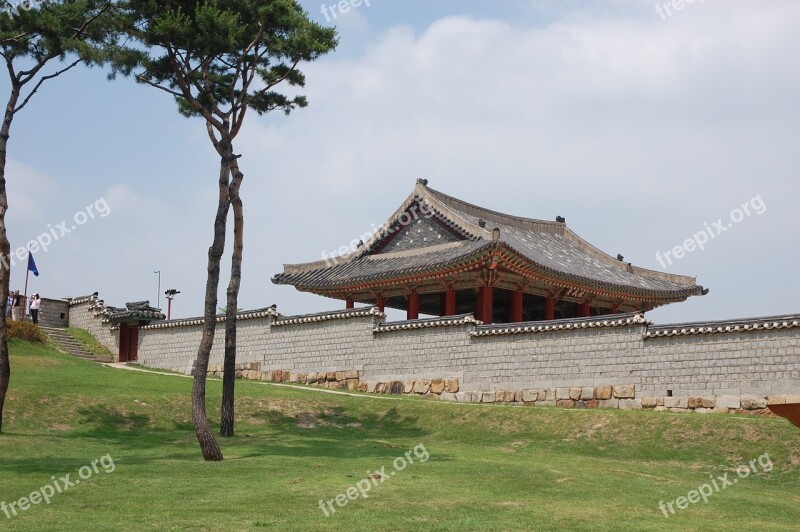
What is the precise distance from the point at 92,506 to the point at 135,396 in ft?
41.2

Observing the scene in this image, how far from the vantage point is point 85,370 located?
30641 mm

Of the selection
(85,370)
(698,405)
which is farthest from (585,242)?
(85,370)

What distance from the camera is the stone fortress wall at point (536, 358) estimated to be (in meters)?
23.8

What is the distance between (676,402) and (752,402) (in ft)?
6.71

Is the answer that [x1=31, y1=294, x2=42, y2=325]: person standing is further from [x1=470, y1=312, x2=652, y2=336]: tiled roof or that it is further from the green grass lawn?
[x1=470, y1=312, x2=652, y2=336]: tiled roof

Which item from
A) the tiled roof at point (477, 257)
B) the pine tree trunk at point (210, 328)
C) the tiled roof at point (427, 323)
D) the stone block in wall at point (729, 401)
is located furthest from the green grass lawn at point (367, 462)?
the tiled roof at point (477, 257)

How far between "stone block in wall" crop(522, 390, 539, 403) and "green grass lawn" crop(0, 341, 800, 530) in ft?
7.96

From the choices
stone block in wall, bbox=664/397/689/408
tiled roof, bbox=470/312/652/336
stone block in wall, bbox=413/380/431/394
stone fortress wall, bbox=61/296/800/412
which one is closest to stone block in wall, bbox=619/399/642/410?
stone fortress wall, bbox=61/296/800/412

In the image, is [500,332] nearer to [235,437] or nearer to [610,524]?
[235,437]

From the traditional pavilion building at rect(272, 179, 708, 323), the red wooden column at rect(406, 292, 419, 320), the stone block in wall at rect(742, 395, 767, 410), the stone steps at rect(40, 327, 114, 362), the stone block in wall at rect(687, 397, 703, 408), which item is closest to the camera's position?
the stone block in wall at rect(742, 395, 767, 410)

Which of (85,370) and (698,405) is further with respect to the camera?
(85,370)

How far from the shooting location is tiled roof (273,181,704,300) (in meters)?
33.7

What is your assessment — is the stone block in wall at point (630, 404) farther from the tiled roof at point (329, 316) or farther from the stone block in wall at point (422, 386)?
the tiled roof at point (329, 316)

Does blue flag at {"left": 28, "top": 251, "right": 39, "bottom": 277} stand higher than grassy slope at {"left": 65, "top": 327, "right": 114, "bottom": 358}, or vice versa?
blue flag at {"left": 28, "top": 251, "right": 39, "bottom": 277}
